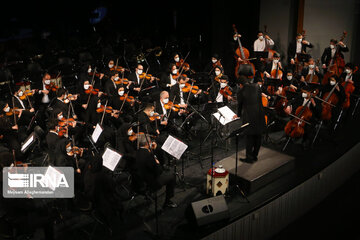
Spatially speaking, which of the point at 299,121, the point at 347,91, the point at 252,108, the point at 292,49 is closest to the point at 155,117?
the point at 252,108

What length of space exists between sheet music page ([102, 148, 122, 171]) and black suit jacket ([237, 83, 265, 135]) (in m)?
2.61

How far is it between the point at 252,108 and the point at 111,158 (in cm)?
280

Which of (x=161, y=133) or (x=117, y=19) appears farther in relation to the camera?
(x=117, y=19)

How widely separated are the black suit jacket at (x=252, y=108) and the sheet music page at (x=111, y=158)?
8.56ft

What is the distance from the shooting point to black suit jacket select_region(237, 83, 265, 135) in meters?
6.80

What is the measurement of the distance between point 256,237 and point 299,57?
681 cm

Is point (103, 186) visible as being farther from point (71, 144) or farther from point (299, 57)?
point (299, 57)

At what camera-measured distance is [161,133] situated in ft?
25.1

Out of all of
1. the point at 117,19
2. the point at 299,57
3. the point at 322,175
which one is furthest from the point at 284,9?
the point at 322,175

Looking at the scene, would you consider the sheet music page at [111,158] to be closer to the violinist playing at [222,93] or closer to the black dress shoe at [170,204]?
the black dress shoe at [170,204]

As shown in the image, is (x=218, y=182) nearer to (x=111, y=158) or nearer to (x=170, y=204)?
(x=170, y=204)

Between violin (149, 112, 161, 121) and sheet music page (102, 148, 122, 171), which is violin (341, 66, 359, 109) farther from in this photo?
sheet music page (102, 148, 122, 171)

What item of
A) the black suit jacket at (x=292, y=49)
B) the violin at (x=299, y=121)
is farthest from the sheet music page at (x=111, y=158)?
the black suit jacket at (x=292, y=49)

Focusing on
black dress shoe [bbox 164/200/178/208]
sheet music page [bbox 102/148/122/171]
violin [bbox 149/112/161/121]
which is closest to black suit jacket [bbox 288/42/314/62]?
violin [bbox 149/112/161/121]
